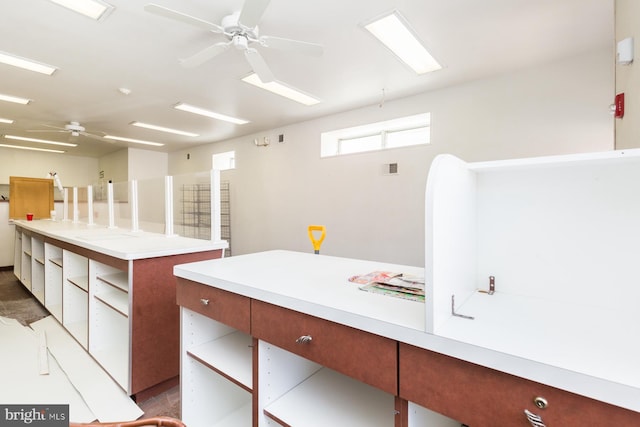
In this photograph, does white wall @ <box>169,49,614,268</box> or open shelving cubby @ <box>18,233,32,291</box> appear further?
open shelving cubby @ <box>18,233,32,291</box>

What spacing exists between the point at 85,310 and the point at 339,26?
349 cm

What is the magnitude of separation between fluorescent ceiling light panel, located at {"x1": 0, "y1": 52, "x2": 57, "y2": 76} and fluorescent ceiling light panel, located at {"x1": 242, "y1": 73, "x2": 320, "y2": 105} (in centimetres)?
203

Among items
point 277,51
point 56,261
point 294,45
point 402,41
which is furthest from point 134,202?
point 402,41

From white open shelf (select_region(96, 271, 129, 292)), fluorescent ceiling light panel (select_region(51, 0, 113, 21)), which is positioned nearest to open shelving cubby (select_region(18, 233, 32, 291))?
white open shelf (select_region(96, 271, 129, 292))

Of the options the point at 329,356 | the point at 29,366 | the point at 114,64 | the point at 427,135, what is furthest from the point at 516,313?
the point at 114,64

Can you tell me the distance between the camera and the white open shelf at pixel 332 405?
3.34 ft

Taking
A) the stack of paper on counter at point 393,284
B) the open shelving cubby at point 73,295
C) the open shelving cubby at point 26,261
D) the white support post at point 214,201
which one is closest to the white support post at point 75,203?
the open shelving cubby at point 26,261

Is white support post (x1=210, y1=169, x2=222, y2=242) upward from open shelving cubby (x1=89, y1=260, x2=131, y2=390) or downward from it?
upward

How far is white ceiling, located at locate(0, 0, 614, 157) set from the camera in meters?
2.21

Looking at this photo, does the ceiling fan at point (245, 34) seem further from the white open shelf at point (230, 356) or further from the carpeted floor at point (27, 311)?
the carpeted floor at point (27, 311)

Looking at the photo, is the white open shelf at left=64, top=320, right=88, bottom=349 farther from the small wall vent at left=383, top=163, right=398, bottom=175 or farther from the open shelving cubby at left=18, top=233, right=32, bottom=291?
the small wall vent at left=383, top=163, right=398, bottom=175

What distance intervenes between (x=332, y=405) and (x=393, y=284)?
0.51 meters

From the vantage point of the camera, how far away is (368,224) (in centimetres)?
422

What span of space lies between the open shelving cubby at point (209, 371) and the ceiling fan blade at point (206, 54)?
200cm
